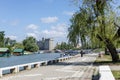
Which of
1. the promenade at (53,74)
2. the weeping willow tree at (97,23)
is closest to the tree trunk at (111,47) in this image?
the weeping willow tree at (97,23)

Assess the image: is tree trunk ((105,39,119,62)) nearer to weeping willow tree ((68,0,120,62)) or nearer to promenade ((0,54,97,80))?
weeping willow tree ((68,0,120,62))

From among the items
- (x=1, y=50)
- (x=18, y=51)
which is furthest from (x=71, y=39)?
(x=18, y=51)

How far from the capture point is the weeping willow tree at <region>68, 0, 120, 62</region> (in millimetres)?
45469

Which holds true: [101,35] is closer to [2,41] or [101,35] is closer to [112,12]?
[112,12]

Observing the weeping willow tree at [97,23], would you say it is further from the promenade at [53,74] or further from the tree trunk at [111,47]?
the promenade at [53,74]

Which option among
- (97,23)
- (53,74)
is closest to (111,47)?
(97,23)

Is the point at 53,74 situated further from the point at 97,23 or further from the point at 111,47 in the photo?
the point at 111,47

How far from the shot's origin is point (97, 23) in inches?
1800

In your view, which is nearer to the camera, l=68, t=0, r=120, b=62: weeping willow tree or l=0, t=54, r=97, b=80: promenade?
l=0, t=54, r=97, b=80: promenade

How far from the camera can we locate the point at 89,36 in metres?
46.0

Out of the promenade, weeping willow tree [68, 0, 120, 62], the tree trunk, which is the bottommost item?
the promenade

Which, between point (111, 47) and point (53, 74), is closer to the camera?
point (53, 74)

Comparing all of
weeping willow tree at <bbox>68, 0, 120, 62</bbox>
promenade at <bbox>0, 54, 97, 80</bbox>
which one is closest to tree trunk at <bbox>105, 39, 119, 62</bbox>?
weeping willow tree at <bbox>68, 0, 120, 62</bbox>

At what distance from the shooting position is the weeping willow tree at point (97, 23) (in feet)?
149
